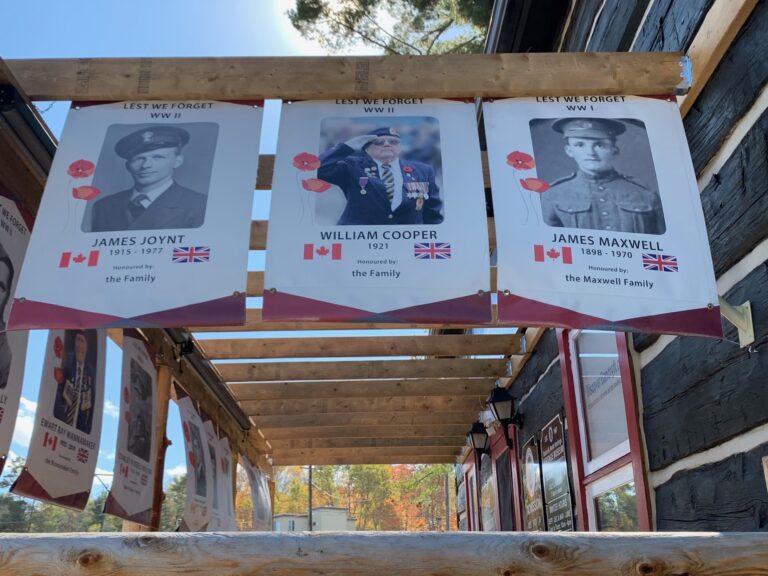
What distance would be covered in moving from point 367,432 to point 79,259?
703 cm

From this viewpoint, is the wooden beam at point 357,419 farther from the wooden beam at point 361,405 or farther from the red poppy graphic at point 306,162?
the red poppy graphic at point 306,162

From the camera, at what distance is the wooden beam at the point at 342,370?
22.4ft

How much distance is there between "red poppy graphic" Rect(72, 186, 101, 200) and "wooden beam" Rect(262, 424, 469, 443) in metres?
6.38

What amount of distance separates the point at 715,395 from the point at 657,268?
0.62 metres

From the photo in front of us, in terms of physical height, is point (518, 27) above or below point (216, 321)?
above

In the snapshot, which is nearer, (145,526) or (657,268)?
(657,268)

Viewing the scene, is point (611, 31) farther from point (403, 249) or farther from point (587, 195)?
point (403, 249)

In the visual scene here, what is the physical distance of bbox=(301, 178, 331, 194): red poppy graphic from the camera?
265cm

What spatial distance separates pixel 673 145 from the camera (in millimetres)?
2713

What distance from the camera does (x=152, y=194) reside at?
2676mm

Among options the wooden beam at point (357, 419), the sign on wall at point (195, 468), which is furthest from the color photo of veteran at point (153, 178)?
the wooden beam at point (357, 419)

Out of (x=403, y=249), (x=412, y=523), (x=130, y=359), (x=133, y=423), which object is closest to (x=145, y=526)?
(x=133, y=423)

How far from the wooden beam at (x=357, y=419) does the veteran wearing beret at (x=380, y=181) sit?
5.68 m

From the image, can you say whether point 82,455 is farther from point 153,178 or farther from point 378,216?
point 378,216
